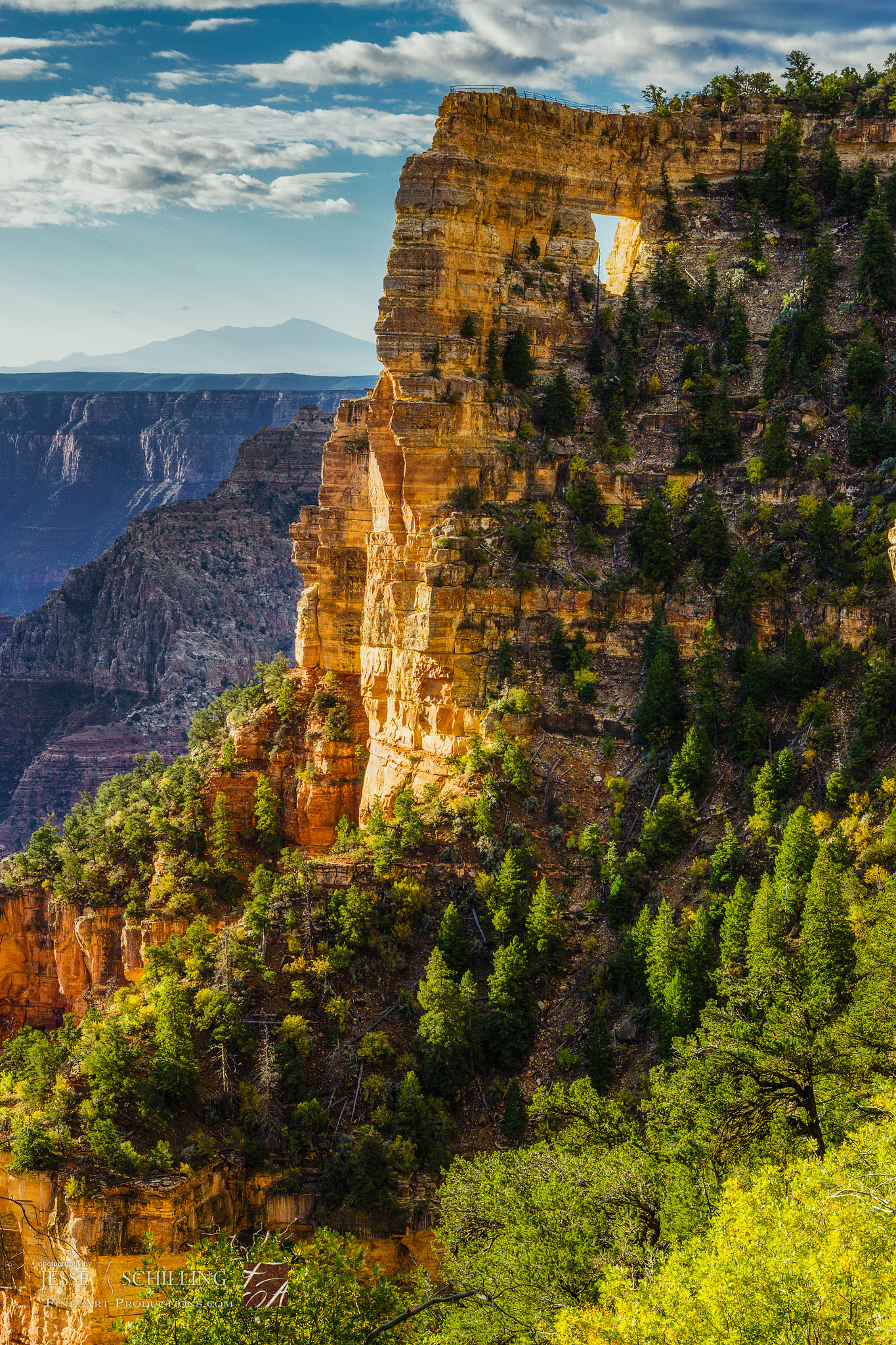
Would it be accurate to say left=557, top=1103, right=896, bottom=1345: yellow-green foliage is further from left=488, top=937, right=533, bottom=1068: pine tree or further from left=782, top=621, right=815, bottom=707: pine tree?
left=782, top=621, right=815, bottom=707: pine tree

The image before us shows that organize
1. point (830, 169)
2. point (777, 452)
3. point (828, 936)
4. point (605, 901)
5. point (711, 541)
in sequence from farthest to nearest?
point (830, 169)
point (777, 452)
point (711, 541)
point (605, 901)
point (828, 936)

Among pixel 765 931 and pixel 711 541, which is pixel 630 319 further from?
pixel 765 931

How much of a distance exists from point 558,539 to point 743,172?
4123cm

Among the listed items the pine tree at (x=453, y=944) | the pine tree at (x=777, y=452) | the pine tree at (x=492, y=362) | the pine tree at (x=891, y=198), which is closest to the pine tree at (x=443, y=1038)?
the pine tree at (x=453, y=944)

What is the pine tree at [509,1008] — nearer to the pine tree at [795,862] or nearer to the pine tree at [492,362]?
the pine tree at [795,862]

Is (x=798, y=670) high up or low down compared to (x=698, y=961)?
up

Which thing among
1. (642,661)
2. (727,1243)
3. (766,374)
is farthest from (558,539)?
(727,1243)

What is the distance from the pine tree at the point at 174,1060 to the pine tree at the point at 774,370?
202ft

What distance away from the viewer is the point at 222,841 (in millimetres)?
99625

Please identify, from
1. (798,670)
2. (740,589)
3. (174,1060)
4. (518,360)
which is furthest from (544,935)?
(518,360)

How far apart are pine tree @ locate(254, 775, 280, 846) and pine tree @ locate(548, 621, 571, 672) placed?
28333 millimetres

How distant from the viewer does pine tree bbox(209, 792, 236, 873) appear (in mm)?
98625

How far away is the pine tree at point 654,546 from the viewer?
284 ft

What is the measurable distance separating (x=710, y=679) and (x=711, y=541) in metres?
11.3
